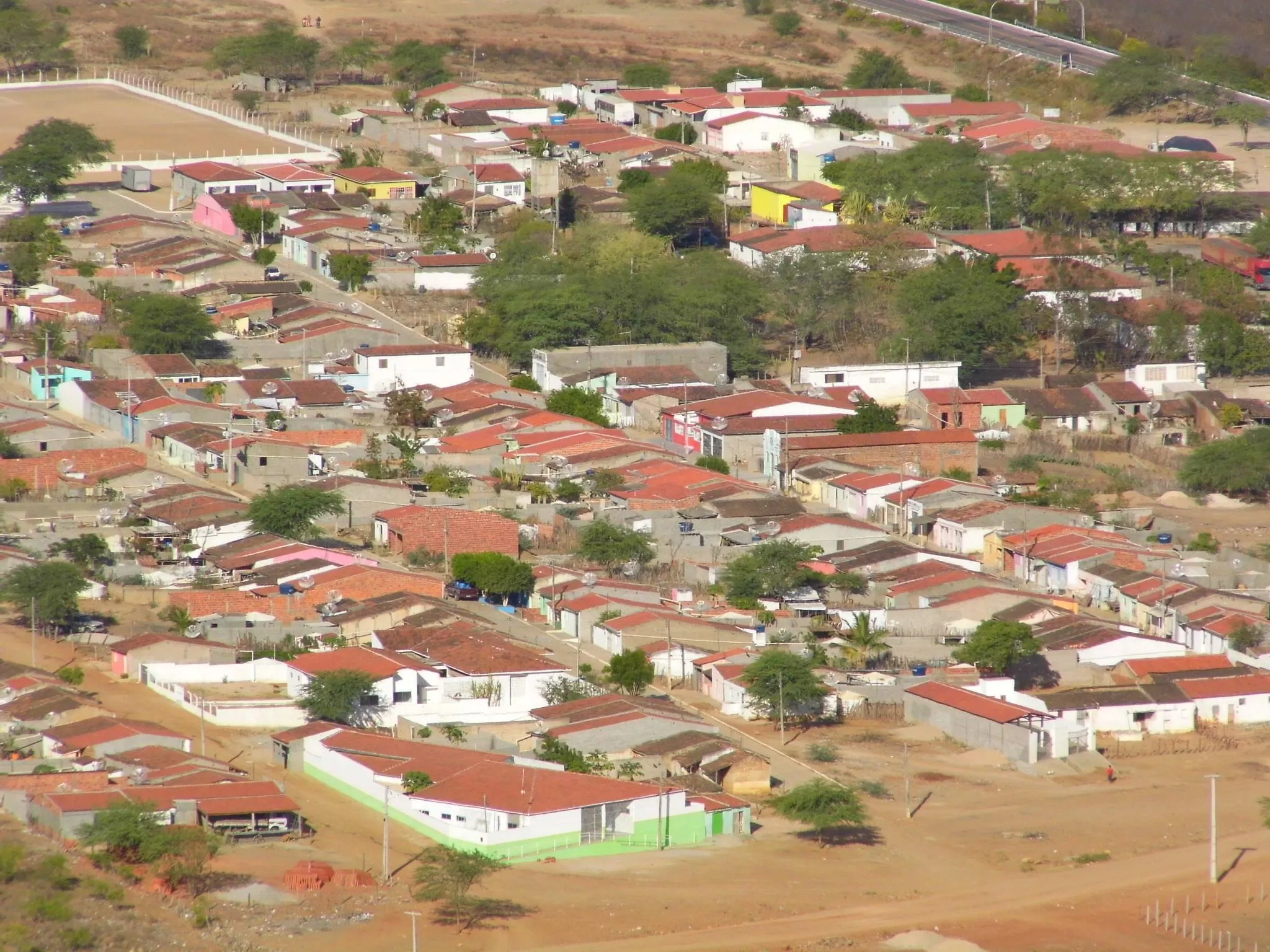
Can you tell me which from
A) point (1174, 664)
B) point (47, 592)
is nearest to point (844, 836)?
point (1174, 664)

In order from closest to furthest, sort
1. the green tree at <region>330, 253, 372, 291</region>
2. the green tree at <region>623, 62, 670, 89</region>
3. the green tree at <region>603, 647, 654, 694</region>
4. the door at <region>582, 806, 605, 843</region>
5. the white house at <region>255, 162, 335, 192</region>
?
the door at <region>582, 806, 605, 843</region> → the green tree at <region>603, 647, 654, 694</region> → the green tree at <region>330, 253, 372, 291</region> → the white house at <region>255, 162, 335, 192</region> → the green tree at <region>623, 62, 670, 89</region>

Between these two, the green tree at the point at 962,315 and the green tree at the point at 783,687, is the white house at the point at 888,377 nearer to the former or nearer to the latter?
the green tree at the point at 962,315

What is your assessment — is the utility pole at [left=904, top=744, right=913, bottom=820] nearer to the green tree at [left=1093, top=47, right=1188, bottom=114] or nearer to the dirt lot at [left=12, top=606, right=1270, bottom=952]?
the dirt lot at [left=12, top=606, right=1270, bottom=952]

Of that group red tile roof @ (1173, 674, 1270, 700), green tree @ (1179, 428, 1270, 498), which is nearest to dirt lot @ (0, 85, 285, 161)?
green tree @ (1179, 428, 1270, 498)

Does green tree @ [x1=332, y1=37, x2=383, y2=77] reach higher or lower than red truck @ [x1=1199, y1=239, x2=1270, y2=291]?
higher

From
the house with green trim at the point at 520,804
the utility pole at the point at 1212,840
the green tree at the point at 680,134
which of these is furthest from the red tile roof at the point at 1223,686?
the green tree at the point at 680,134

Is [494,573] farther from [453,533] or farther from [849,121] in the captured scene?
[849,121]
